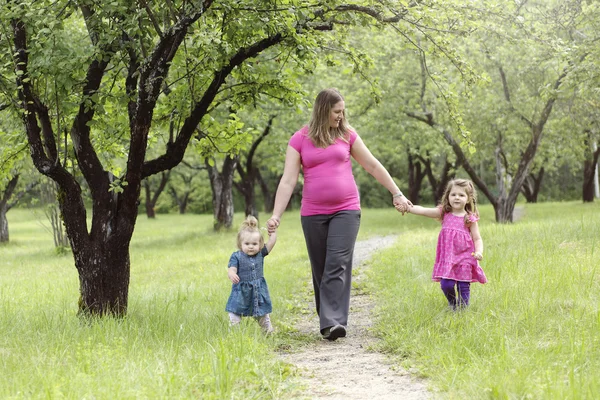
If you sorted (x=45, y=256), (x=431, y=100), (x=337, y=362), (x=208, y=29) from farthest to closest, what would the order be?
(x=431, y=100)
(x=45, y=256)
(x=208, y=29)
(x=337, y=362)

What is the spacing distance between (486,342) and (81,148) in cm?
446

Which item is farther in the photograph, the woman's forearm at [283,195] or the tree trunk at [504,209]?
the tree trunk at [504,209]

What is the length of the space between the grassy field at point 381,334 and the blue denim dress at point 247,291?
15cm

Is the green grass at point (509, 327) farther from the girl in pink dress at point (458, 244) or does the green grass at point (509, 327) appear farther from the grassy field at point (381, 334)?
the girl in pink dress at point (458, 244)

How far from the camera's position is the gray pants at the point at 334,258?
18.7ft

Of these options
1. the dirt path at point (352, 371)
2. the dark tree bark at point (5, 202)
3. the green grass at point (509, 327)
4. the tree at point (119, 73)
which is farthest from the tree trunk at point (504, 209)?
the dark tree bark at point (5, 202)

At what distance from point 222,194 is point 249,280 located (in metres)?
16.9

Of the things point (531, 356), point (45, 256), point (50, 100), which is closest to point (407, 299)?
point (531, 356)

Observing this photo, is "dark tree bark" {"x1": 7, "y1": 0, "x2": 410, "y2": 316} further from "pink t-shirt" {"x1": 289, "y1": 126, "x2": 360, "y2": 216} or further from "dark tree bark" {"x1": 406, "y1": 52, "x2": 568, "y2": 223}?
"dark tree bark" {"x1": 406, "y1": 52, "x2": 568, "y2": 223}

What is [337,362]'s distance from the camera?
4.93m

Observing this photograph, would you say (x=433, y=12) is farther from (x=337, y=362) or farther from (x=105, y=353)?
(x=105, y=353)

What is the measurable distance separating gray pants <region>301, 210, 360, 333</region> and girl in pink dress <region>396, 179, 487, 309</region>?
0.59 metres

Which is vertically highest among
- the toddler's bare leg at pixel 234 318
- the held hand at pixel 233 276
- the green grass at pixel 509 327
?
the held hand at pixel 233 276

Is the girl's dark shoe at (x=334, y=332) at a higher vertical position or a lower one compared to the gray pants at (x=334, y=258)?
lower
